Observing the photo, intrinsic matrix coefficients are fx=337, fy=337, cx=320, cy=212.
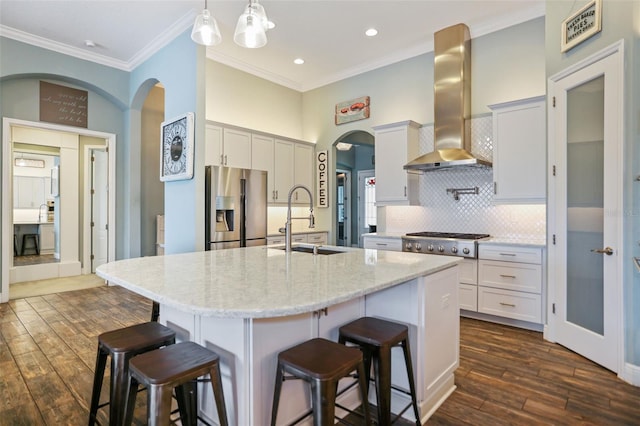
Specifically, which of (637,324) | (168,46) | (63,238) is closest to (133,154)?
(168,46)

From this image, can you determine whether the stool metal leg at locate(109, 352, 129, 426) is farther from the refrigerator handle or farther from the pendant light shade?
the refrigerator handle

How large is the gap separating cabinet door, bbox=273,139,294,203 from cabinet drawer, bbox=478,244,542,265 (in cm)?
291

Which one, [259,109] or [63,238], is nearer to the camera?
[259,109]

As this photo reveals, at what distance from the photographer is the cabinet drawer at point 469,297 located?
3.63 m

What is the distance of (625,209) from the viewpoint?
95.2 inches

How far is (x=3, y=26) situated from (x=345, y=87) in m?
4.37

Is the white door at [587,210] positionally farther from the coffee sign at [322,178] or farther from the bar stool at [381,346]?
the coffee sign at [322,178]

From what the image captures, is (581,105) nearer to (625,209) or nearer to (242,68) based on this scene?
(625,209)

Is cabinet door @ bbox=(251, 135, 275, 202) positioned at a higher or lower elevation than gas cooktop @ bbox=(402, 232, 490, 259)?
higher

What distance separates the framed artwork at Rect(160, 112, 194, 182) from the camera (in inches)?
148

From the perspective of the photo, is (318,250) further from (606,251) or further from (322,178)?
(322,178)

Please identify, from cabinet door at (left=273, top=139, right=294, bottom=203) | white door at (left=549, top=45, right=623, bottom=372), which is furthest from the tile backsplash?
cabinet door at (left=273, top=139, right=294, bottom=203)

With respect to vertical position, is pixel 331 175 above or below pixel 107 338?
above

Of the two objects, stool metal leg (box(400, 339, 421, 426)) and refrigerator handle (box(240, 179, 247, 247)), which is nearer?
stool metal leg (box(400, 339, 421, 426))
